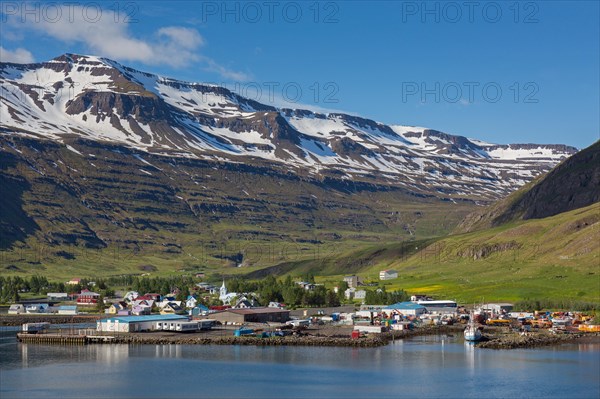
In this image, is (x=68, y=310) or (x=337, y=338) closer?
(x=337, y=338)

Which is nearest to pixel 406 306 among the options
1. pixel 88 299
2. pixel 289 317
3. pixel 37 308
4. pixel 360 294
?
pixel 289 317

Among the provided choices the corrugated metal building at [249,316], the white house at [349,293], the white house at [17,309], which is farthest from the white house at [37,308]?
the white house at [349,293]

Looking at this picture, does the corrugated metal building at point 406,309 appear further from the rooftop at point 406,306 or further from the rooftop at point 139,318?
the rooftop at point 139,318

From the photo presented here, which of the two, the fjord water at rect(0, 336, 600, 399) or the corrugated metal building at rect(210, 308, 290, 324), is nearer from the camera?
the fjord water at rect(0, 336, 600, 399)

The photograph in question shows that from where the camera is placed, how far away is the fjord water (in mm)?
81125

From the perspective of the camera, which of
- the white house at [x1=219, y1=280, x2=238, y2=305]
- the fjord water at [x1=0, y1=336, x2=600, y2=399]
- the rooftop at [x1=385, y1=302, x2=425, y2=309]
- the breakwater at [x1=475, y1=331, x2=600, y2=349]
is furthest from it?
the white house at [x1=219, y1=280, x2=238, y2=305]

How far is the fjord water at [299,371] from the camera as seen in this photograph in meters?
81.1

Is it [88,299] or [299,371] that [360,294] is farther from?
[299,371]

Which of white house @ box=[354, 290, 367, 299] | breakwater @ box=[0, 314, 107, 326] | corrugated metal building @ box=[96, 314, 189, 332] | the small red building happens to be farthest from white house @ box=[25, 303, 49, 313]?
white house @ box=[354, 290, 367, 299]

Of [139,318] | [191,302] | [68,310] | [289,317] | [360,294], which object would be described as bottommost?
[289,317]

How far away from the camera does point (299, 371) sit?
92.4 metres

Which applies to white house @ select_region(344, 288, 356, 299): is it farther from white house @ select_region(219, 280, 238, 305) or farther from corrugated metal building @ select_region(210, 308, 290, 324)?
corrugated metal building @ select_region(210, 308, 290, 324)

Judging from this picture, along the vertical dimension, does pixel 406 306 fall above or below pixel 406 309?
above

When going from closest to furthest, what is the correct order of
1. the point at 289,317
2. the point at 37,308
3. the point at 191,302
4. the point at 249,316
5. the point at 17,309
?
the point at 249,316 → the point at 289,317 → the point at 37,308 → the point at 17,309 → the point at 191,302
